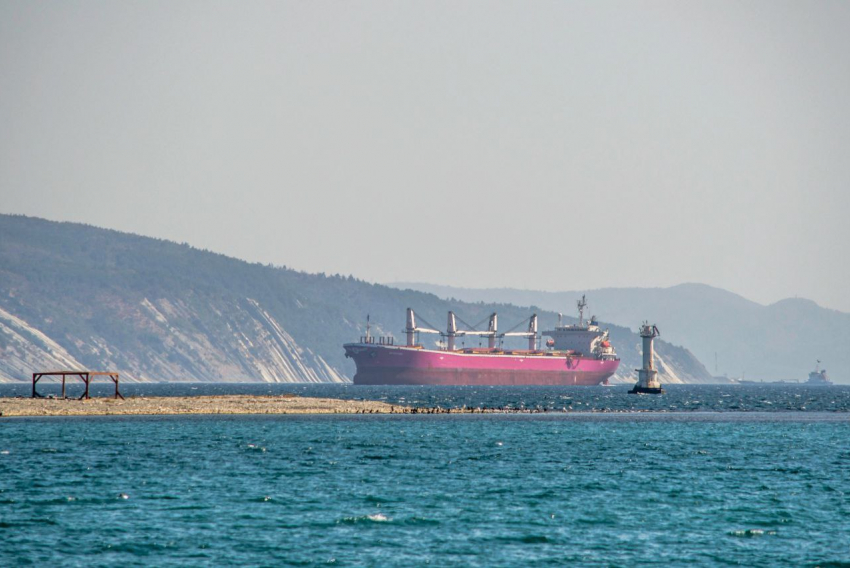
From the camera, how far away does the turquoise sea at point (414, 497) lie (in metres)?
38.8

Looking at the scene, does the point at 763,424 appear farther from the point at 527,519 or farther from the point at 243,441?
Result: the point at 527,519

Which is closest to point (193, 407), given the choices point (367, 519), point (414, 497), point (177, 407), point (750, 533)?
point (177, 407)

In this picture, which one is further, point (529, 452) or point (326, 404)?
point (326, 404)

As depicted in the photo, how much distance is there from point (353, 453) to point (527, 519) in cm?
2378

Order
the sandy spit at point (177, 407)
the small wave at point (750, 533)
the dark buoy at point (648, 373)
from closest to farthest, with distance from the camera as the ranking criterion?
1. the small wave at point (750, 533)
2. the sandy spit at point (177, 407)
3. the dark buoy at point (648, 373)

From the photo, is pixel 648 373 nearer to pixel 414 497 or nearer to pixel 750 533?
pixel 414 497

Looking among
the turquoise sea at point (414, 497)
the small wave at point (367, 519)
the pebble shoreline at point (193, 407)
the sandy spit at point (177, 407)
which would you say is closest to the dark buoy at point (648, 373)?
the pebble shoreline at point (193, 407)

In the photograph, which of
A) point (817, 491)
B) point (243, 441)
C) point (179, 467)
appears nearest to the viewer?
point (817, 491)

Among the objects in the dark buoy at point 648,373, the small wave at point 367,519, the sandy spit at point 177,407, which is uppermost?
the dark buoy at point 648,373

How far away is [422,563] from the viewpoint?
36.9 metres

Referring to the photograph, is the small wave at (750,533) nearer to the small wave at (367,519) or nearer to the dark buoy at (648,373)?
the small wave at (367,519)

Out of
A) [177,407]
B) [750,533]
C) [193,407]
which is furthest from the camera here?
[193,407]

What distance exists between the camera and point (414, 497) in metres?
49.9

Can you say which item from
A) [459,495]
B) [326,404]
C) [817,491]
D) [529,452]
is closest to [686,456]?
[529,452]
